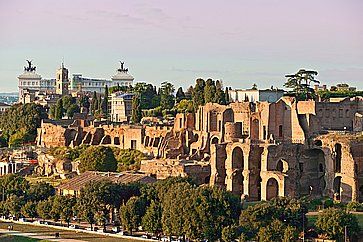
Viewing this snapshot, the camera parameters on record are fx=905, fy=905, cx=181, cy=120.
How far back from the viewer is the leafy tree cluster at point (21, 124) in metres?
83.9

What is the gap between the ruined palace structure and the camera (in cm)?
5172

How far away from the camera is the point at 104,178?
5531 cm

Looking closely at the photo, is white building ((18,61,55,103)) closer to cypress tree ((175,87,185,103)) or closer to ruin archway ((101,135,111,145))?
cypress tree ((175,87,185,103))

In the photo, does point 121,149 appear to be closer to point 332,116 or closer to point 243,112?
point 243,112

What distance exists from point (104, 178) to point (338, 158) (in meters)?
14.2

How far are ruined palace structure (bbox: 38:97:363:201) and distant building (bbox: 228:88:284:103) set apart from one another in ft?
32.0

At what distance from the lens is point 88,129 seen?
243ft

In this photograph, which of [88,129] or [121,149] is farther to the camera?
[88,129]

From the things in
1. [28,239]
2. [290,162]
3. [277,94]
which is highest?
[277,94]

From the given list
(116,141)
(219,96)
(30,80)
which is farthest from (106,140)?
(30,80)

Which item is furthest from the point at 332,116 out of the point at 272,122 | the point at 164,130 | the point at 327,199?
the point at 164,130

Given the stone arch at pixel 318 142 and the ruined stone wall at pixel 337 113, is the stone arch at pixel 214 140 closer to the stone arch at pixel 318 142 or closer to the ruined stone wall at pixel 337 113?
the ruined stone wall at pixel 337 113

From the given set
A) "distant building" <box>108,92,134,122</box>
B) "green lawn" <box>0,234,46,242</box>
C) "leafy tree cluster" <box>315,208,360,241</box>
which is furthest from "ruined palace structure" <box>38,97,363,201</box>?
"distant building" <box>108,92,134,122</box>

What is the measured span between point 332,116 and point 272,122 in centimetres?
411
